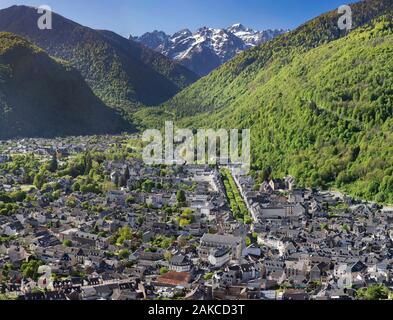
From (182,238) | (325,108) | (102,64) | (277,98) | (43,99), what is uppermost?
(102,64)

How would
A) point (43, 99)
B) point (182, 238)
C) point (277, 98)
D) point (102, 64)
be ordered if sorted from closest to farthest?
point (182, 238), point (277, 98), point (43, 99), point (102, 64)

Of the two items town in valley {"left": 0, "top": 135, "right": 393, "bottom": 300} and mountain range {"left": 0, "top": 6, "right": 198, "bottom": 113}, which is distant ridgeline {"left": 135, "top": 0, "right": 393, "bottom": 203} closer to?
town in valley {"left": 0, "top": 135, "right": 393, "bottom": 300}

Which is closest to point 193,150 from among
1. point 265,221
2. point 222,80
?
point 265,221

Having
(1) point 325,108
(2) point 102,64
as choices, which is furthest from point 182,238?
(2) point 102,64

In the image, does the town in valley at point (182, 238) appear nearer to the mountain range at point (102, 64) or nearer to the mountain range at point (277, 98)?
the mountain range at point (277, 98)

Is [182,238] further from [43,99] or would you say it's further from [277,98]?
[43,99]
